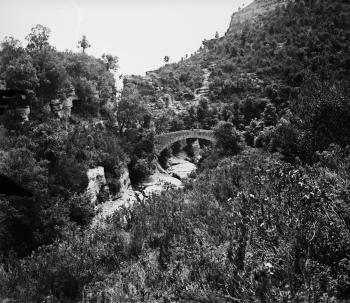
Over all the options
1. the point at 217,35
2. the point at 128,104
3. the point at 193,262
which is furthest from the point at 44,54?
the point at 217,35

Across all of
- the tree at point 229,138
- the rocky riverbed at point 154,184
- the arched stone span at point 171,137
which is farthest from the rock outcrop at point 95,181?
the tree at point 229,138

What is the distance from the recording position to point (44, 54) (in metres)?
46.1

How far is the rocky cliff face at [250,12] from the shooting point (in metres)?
123

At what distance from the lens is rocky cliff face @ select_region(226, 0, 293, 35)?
404ft

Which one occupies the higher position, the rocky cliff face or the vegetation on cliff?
the rocky cliff face

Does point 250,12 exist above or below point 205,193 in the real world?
above

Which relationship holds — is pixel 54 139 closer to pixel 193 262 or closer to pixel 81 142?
pixel 81 142

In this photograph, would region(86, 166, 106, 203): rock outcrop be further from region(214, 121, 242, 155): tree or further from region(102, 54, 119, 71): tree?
region(102, 54, 119, 71): tree

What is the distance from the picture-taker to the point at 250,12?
132750 millimetres

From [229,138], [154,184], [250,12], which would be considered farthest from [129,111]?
[250,12]

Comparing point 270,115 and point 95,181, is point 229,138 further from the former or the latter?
point 95,181

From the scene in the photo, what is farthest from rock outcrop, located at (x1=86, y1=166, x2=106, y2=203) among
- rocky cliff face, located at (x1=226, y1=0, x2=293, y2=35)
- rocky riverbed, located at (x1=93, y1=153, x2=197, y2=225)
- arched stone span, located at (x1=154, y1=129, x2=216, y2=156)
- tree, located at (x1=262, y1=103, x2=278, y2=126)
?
rocky cliff face, located at (x1=226, y1=0, x2=293, y2=35)

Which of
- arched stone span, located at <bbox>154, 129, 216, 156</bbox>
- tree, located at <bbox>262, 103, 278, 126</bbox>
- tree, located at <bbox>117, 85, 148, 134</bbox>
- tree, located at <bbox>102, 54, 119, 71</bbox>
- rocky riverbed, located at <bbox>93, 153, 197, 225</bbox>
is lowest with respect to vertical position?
rocky riverbed, located at <bbox>93, 153, 197, 225</bbox>

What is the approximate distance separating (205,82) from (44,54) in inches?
1923
